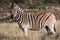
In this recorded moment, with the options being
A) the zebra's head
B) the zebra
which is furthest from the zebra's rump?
the zebra's head

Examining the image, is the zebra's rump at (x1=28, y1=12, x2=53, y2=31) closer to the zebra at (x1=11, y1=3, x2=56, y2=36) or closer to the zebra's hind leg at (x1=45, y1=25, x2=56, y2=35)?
the zebra at (x1=11, y1=3, x2=56, y2=36)

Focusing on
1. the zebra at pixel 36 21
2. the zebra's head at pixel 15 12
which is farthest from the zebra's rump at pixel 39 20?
the zebra's head at pixel 15 12

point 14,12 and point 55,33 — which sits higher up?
point 14,12

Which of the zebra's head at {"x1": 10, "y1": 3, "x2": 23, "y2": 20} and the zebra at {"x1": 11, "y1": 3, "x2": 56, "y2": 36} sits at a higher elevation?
the zebra's head at {"x1": 10, "y1": 3, "x2": 23, "y2": 20}

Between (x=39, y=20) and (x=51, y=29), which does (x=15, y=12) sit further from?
(x=51, y=29)

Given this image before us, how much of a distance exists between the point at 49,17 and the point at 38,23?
50cm

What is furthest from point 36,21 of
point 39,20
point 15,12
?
point 15,12

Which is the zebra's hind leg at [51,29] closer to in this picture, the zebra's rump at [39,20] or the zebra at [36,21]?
the zebra at [36,21]

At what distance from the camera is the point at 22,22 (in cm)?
1128

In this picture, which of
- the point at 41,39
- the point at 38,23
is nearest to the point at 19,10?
the point at 38,23

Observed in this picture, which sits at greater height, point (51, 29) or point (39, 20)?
point (39, 20)

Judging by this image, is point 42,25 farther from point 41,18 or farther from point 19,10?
point 19,10

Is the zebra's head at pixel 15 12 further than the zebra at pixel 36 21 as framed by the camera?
No

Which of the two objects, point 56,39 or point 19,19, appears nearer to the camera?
point 56,39
